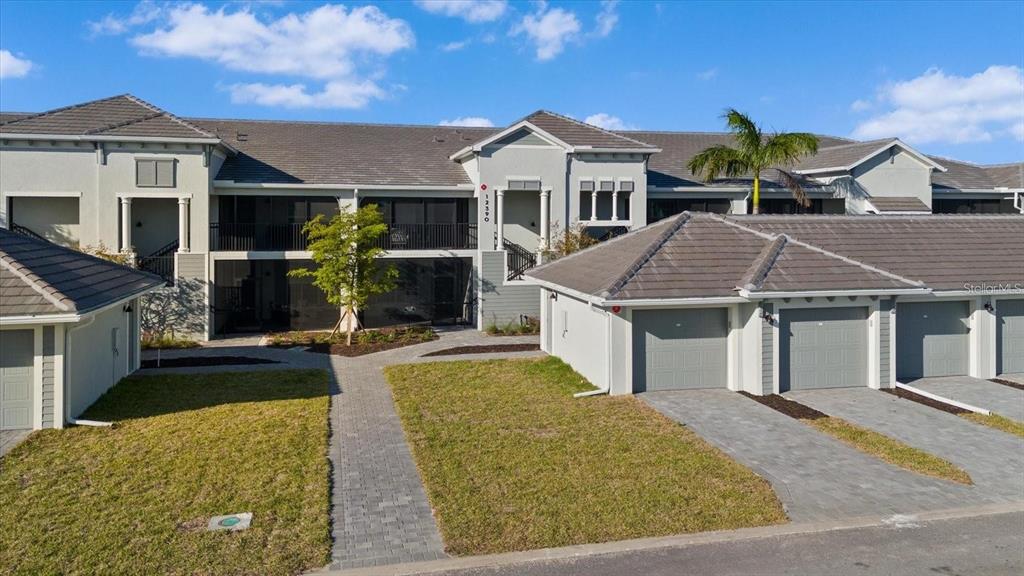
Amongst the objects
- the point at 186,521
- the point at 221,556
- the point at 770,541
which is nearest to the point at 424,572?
the point at 221,556

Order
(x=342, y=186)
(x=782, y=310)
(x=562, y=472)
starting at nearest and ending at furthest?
(x=562, y=472)
(x=782, y=310)
(x=342, y=186)

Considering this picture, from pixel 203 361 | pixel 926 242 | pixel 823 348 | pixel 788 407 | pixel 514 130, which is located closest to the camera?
pixel 788 407

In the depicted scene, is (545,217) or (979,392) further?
(545,217)

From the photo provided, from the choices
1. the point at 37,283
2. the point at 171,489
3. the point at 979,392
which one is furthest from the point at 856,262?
the point at 37,283

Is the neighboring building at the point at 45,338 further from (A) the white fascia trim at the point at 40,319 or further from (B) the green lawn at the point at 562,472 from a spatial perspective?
(B) the green lawn at the point at 562,472

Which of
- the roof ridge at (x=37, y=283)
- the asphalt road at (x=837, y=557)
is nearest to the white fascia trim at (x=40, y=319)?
the roof ridge at (x=37, y=283)

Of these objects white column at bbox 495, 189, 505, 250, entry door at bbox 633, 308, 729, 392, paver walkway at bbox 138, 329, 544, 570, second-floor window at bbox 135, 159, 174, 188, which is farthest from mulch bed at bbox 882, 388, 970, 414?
second-floor window at bbox 135, 159, 174, 188

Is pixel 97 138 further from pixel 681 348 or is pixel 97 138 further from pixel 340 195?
pixel 681 348

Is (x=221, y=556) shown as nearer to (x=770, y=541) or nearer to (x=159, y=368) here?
(x=770, y=541)

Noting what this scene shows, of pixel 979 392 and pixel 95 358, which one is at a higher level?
pixel 95 358
